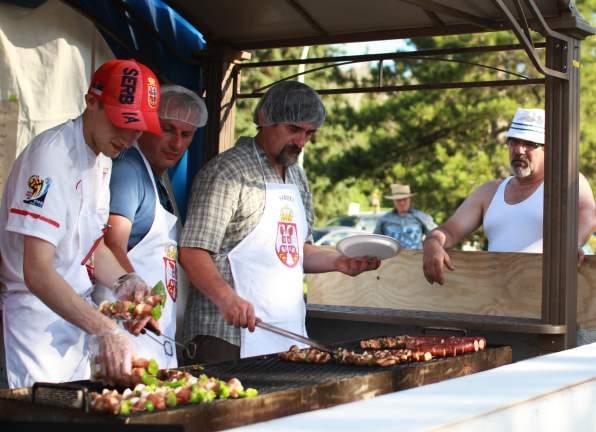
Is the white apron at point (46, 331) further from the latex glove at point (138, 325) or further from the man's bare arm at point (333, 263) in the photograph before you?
the man's bare arm at point (333, 263)

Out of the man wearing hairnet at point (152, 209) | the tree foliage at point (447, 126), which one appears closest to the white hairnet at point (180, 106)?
the man wearing hairnet at point (152, 209)

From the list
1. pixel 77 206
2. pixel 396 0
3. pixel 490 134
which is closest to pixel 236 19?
pixel 396 0

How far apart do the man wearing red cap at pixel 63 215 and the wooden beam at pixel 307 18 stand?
5.56 ft

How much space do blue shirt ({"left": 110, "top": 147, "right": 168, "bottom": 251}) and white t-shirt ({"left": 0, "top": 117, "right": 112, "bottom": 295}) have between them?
0.18 metres

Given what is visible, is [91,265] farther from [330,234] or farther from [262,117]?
[330,234]

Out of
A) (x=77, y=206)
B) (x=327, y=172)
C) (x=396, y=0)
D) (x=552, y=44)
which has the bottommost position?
(x=77, y=206)

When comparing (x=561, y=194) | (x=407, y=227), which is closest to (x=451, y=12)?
(x=561, y=194)

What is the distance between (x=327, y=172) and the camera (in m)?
16.0

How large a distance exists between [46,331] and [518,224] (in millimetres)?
2821

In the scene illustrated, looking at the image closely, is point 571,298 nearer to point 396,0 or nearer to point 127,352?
point 396,0

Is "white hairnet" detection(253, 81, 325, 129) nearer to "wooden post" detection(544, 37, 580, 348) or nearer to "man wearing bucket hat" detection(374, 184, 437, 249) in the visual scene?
"wooden post" detection(544, 37, 580, 348)

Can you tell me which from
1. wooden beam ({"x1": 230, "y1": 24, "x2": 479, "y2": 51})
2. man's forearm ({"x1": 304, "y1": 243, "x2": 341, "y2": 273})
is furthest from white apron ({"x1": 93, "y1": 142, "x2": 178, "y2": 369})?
wooden beam ({"x1": 230, "y1": 24, "x2": 479, "y2": 51})

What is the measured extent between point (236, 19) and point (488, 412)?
3.04m

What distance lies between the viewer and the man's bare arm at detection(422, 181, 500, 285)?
343 centimetres
